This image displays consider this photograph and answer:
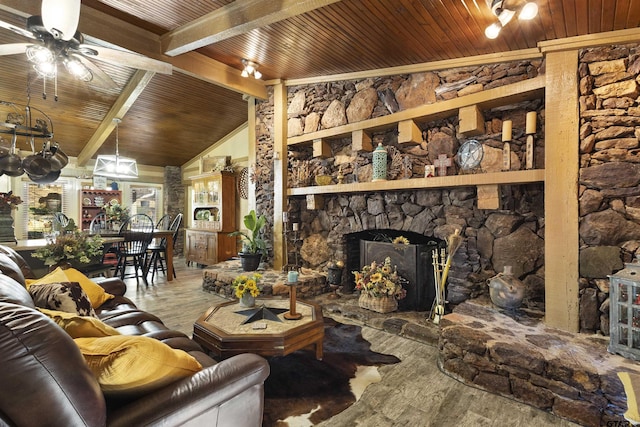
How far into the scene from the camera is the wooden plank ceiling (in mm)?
2459

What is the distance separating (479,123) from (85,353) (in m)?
3.41

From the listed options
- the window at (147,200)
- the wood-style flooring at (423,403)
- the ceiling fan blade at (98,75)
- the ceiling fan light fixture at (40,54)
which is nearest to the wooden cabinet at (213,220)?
the window at (147,200)

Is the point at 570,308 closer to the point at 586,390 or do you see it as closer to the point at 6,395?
the point at 586,390

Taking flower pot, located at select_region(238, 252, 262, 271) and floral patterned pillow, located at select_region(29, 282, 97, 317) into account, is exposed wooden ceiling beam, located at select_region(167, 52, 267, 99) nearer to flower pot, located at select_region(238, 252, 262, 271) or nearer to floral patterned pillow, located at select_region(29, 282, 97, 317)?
flower pot, located at select_region(238, 252, 262, 271)

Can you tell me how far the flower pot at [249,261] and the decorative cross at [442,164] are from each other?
2.85 meters

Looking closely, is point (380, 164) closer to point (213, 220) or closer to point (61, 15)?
point (61, 15)

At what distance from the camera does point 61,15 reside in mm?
1789

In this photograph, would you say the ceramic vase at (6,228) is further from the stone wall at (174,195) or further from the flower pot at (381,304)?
the stone wall at (174,195)

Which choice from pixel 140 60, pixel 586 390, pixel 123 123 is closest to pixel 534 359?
pixel 586 390

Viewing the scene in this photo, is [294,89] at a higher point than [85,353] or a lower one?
higher

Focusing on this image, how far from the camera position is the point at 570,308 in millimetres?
2428

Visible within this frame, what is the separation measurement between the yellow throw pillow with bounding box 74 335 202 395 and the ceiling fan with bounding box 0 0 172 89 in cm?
185

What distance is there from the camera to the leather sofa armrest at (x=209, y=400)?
0.99 metres

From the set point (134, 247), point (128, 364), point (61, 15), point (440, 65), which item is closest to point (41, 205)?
point (134, 247)
